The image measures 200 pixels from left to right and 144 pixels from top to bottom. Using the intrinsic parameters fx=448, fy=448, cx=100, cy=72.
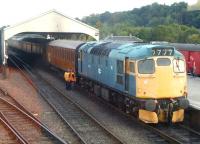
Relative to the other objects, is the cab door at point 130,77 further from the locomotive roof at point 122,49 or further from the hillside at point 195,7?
the hillside at point 195,7

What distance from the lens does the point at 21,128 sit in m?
17.2

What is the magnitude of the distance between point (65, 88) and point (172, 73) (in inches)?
521

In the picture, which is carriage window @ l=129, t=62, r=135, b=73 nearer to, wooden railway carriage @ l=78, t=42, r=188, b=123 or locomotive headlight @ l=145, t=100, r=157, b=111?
wooden railway carriage @ l=78, t=42, r=188, b=123

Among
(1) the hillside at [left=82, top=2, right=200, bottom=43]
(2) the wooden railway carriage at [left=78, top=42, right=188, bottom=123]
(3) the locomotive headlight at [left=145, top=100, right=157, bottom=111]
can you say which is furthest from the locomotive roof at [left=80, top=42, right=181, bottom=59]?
(1) the hillside at [left=82, top=2, right=200, bottom=43]

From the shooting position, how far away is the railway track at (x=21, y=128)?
1528 cm

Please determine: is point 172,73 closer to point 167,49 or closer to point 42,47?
point 167,49

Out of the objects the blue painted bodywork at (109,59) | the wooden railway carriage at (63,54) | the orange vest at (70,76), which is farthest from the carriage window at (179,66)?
the wooden railway carriage at (63,54)

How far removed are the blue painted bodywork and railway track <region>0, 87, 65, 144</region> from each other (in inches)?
144

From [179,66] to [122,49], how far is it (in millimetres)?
2764

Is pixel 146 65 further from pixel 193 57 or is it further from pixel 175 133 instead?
pixel 193 57

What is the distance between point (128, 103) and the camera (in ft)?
59.0

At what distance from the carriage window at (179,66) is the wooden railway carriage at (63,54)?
12762mm

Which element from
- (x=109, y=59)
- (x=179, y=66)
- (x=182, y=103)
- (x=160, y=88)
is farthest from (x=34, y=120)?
(x=179, y=66)

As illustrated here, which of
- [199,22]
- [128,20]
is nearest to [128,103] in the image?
[199,22]
